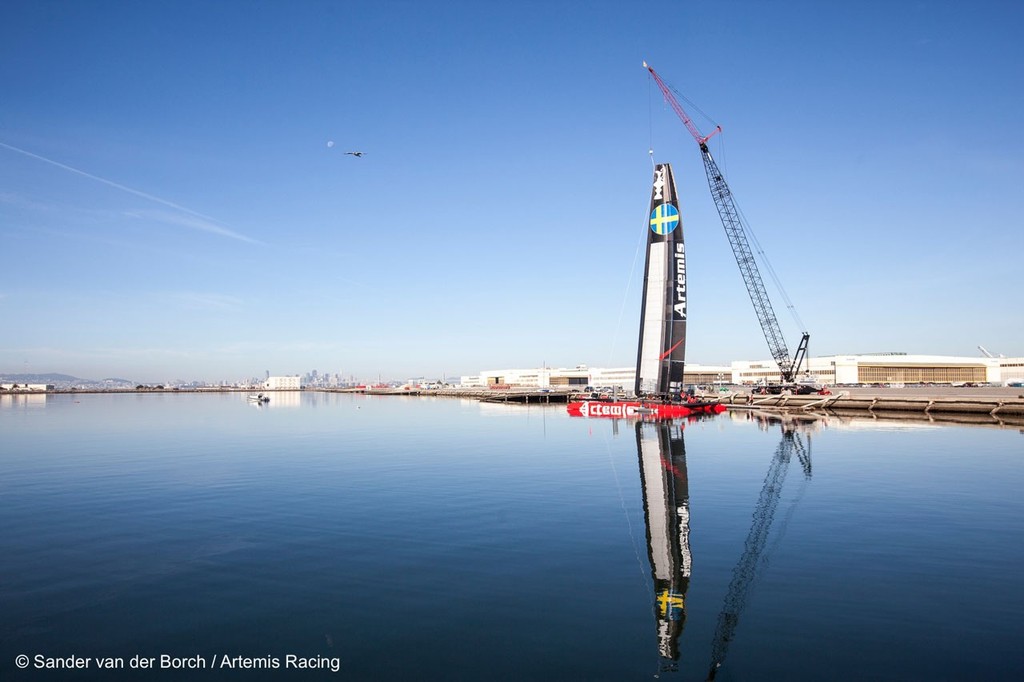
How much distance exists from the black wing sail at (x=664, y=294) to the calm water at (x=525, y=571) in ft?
138

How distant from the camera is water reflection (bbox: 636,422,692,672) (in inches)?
537

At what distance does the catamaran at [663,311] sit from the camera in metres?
79.5

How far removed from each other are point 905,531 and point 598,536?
1105 cm

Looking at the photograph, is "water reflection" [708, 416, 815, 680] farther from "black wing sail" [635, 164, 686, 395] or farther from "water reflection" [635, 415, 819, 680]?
"black wing sail" [635, 164, 686, 395]

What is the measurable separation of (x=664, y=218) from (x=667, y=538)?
65.1 meters

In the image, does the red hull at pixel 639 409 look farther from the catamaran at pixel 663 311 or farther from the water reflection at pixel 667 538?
the water reflection at pixel 667 538

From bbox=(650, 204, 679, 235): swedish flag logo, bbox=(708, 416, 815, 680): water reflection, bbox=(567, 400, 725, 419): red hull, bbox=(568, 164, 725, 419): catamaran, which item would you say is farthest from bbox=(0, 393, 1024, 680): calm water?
bbox=(650, 204, 679, 235): swedish flag logo

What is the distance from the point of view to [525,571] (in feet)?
57.9

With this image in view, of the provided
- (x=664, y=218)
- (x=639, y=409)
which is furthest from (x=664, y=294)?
(x=639, y=409)

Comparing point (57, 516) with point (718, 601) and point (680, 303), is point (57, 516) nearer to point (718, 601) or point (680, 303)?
point (718, 601)

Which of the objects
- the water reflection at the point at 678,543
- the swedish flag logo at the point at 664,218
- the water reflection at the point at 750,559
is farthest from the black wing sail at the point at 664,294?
the water reflection at the point at 750,559

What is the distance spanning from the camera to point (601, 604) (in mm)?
15094

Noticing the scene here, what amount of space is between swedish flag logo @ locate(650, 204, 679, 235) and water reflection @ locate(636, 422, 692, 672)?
41827 mm

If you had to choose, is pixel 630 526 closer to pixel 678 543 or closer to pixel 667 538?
pixel 667 538
